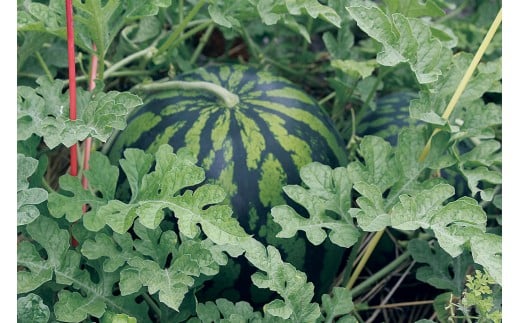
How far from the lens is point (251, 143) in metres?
1.94

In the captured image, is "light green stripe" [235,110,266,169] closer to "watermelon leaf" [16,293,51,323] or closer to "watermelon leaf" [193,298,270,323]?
"watermelon leaf" [193,298,270,323]

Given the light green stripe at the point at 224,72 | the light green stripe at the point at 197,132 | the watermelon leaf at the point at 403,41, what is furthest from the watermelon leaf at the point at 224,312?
the light green stripe at the point at 224,72

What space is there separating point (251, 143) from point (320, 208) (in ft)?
0.95

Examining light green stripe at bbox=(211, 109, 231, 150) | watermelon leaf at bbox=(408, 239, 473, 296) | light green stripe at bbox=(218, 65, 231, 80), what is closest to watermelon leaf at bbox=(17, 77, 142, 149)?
light green stripe at bbox=(211, 109, 231, 150)

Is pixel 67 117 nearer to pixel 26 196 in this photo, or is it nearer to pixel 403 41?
pixel 26 196

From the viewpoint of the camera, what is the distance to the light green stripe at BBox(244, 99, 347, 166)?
207 centimetres

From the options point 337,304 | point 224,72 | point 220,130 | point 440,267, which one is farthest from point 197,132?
point 440,267

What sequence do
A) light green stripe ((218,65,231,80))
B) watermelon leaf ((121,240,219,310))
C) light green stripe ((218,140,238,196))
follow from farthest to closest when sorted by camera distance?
light green stripe ((218,65,231,80))
light green stripe ((218,140,238,196))
watermelon leaf ((121,240,219,310))

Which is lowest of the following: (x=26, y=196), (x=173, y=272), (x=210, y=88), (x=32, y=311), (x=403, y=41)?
(x=32, y=311)

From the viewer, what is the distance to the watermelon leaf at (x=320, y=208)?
5.62ft

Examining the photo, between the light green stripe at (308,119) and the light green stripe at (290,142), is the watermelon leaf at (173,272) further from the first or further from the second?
the light green stripe at (308,119)

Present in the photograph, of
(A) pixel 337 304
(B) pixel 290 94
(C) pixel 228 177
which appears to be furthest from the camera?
(B) pixel 290 94

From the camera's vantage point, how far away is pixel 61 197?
1.67m
